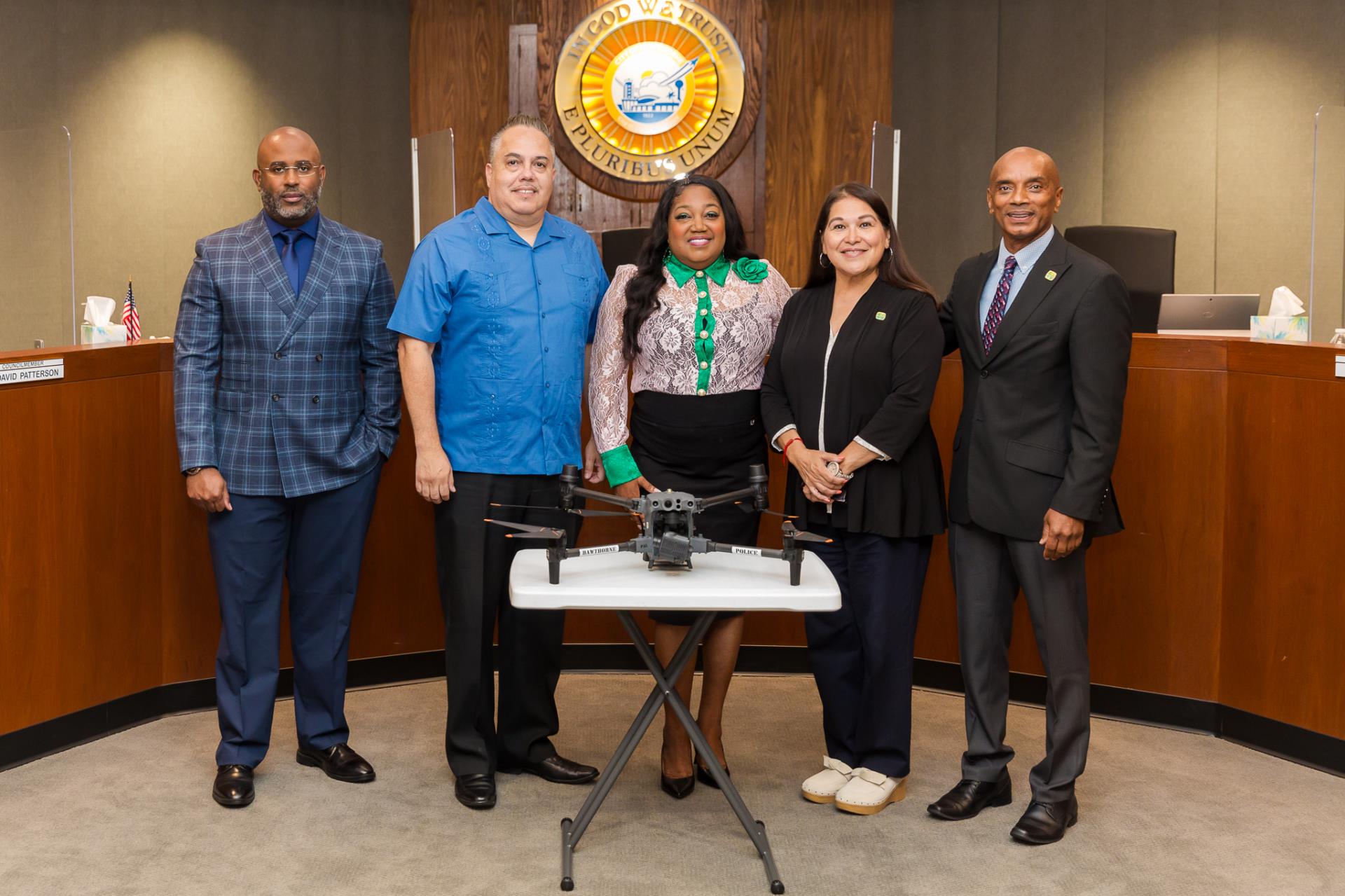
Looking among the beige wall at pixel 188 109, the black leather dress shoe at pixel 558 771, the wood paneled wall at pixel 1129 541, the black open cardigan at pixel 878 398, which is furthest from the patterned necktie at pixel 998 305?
the beige wall at pixel 188 109

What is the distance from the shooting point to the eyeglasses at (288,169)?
11.3ft

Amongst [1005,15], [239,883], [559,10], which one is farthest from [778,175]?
[239,883]

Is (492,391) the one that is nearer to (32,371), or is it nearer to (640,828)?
(640,828)

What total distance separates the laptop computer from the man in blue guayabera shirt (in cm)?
278

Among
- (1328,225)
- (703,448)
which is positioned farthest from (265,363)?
(1328,225)

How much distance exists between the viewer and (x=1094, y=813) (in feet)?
11.4

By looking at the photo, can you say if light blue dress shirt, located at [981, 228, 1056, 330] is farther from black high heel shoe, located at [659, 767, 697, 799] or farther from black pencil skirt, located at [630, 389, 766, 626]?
black high heel shoe, located at [659, 767, 697, 799]

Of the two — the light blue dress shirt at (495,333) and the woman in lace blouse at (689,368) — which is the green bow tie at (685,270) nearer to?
the woman in lace blouse at (689,368)

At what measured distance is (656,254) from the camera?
341 cm

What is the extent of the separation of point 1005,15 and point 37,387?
231 inches

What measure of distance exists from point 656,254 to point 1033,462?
111cm

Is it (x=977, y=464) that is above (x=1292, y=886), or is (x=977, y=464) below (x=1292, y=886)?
above

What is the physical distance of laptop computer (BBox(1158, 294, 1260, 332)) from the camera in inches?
203

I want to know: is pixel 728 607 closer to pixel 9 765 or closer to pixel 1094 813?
pixel 1094 813
